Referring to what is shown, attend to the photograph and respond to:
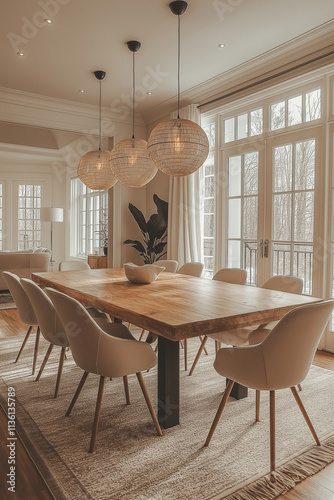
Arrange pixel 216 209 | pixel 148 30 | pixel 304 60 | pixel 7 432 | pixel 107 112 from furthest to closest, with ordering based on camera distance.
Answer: pixel 107 112, pixel 216 209, pixel 304 60, pixel 148 30, pixel 7 432

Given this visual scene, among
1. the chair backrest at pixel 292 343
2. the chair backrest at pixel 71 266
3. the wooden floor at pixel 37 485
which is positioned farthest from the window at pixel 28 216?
the chair backrest at pixel 292 343

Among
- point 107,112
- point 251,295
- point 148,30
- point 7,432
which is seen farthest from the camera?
point 107,112

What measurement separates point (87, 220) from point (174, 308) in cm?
727

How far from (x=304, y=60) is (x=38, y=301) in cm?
320

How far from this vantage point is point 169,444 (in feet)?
6.62

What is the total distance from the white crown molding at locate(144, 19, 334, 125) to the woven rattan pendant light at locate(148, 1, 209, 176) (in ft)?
5.27

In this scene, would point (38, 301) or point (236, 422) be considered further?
point (38, 301)

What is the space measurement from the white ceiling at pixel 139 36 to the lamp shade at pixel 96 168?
1.04 meters

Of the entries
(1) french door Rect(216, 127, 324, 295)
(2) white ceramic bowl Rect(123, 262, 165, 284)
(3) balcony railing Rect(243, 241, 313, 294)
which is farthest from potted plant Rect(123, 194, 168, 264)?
(2) white ceramic bowl Rect(123, 262, 165, 284)

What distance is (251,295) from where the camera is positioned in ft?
8.17

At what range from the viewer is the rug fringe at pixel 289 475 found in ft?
5.37

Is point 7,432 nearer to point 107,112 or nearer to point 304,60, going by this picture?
point 304,60

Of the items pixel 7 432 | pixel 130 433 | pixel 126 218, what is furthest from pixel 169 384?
pixel 126 218

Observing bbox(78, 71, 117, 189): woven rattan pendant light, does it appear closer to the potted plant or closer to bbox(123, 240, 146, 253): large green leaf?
the potted plant
